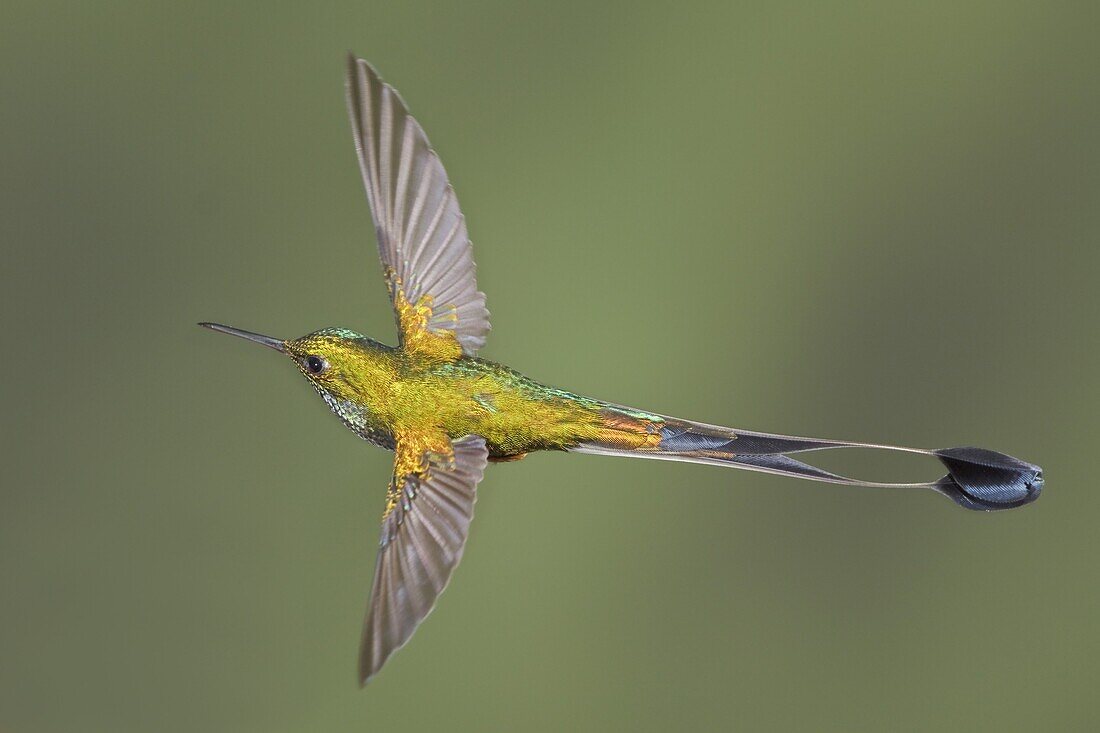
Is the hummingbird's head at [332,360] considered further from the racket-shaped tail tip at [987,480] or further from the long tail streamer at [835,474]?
the racket-shaped tail tip at [987,480]

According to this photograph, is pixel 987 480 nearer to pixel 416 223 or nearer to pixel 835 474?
pixel 835 474

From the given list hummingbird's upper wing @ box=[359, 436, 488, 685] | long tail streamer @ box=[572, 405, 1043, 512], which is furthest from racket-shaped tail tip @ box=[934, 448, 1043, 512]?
hummingbird's upper wing @ box=[359, 436, 488, 685]

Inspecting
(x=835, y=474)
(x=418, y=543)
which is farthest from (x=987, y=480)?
(x=418, y=543)

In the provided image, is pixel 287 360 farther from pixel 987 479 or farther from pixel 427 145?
pixel 987 479

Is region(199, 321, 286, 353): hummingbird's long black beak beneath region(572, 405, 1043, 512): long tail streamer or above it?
beneath

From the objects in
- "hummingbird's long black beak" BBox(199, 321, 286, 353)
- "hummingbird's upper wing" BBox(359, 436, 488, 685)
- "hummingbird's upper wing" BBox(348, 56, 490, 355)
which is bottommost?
"hummingbird's upper wing" BBox(359, 436, 488, 685)

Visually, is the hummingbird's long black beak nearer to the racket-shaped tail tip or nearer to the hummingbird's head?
the hummingbird's head
